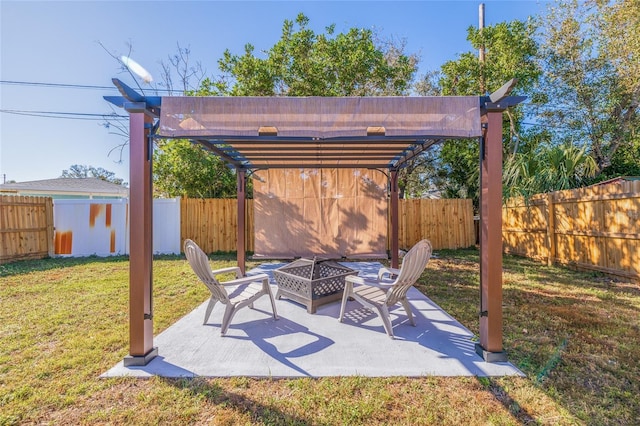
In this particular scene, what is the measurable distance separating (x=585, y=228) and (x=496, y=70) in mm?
5441

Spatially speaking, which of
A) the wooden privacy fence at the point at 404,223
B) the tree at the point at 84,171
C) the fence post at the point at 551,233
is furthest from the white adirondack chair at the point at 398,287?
the tree at the point at 84,171

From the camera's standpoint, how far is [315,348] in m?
2.71

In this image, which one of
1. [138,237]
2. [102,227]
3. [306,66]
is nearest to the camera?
[138,237]

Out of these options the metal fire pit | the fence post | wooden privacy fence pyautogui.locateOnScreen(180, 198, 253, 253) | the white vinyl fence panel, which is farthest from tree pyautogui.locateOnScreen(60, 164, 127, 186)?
the fence post

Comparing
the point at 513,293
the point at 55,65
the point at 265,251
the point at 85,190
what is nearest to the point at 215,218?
the point at 265,251

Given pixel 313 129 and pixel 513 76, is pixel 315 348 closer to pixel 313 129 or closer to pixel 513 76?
pixel 313 129

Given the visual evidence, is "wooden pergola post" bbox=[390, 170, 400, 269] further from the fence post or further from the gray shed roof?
the gray shed roof

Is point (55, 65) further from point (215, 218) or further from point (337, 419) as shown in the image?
point (337, 419)

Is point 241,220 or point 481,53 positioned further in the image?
point 481,53

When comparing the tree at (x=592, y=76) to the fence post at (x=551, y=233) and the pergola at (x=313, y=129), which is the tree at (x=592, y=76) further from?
the pergola at (x=313, y=129)

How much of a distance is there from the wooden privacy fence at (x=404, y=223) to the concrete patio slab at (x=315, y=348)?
5.01m

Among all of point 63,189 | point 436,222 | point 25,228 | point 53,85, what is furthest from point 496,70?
point 63,189

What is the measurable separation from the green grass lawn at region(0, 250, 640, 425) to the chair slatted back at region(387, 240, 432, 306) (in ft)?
2.94

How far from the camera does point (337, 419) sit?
179 centimetres
